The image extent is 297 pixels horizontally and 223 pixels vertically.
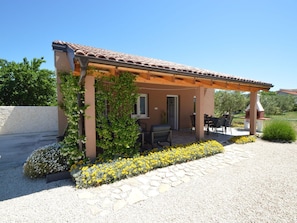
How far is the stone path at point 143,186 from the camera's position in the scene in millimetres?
3303

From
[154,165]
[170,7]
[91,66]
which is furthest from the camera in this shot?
[170,7]

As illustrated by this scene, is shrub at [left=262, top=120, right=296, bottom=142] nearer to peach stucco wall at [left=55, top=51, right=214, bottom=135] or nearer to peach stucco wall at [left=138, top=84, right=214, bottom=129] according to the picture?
peach stucco wall at [left=55, top=51, right=214, bottom=135]

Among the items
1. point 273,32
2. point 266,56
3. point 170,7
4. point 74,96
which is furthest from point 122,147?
point 266,56

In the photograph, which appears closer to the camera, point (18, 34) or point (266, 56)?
point (18, 34)

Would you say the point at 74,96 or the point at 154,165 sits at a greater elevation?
the point at 74,96

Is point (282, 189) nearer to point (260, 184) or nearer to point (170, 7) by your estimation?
point (260, 184)

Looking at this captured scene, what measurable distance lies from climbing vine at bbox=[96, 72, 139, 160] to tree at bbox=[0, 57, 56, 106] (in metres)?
17.3

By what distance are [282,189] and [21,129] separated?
17.2m

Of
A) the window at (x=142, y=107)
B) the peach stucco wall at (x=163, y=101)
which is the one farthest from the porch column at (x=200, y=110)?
the window at (x=142, y=107)

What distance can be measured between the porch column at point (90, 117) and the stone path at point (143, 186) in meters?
1.24

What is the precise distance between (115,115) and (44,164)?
2567 millimetres

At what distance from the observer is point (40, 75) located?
1853 cm

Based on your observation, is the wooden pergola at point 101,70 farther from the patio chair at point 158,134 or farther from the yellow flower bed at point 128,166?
the patio chair at point 158,134

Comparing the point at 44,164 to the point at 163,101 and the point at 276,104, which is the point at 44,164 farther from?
the point at 276,104
